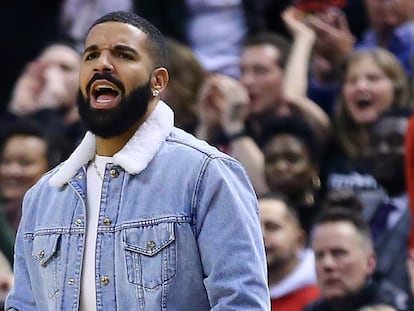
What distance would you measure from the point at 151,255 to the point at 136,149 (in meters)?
0.29

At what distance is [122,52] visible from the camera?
3.38 metres

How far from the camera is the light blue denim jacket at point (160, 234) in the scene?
10.8 ft

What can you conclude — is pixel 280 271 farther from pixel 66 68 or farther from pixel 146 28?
pixel 146 28

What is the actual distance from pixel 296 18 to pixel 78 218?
16.5ft

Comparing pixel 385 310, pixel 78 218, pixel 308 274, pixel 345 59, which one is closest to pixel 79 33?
pixel 345 59

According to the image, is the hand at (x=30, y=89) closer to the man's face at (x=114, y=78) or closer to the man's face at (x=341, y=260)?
the man's face at (x=341, y=260)

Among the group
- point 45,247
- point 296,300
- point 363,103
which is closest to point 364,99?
point 363,103

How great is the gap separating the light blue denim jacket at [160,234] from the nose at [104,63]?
7.9 inches

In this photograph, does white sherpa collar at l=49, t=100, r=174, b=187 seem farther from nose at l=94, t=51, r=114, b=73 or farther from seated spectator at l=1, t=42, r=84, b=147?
seated spectator at l=1, t=42, r=84, b=147

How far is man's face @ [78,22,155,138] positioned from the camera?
3.36m

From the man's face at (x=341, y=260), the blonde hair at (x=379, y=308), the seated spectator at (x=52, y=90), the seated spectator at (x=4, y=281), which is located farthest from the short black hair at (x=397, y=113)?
the seated spectator at (x=4, y=281)

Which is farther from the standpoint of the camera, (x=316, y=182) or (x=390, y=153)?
(x=316, y=182)

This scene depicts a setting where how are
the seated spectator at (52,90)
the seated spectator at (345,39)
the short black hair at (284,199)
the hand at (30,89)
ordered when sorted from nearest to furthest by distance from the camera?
1. the short black hair at (284,199)
2. the seated spectator at (345,39)
3. the seated spectator at (52,90)
4. the hand at (30,89)

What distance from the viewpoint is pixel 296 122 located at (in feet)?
23.3
